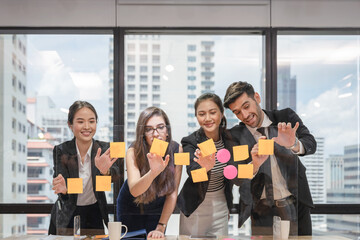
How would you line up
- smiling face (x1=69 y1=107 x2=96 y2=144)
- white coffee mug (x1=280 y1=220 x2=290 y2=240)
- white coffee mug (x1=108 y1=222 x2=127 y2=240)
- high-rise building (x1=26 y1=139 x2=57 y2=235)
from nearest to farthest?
white coffee mug (x1=108 y1=222 x2=127 y2=240), white coffee mug (x1=280 y1=220 x2=290 y2=240), smiling face (x1=69 y1=107 x2=96 y2=144), high-rise building (x1=26 y1=139 x2=57 y2=235)

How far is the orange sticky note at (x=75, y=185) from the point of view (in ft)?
7.30

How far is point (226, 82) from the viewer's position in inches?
128

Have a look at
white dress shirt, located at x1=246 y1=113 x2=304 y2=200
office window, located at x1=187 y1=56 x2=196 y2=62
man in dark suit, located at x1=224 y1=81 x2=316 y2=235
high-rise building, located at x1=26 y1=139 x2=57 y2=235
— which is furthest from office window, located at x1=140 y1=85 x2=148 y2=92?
white dress shirt, located at x1=246 y1=113 x2=304 y2=200

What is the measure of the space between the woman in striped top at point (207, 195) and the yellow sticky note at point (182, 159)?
2cm

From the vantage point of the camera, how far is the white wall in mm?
3232

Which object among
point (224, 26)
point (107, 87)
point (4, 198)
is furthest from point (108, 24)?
point (4, 198)

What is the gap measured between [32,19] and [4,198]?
1605 mm

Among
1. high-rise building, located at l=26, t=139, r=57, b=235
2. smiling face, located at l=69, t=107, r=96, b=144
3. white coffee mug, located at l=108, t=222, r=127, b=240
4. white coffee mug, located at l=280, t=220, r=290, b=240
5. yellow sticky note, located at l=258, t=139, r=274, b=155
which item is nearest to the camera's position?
white coffee mug, located at l=108, t=222, r=127, b=240

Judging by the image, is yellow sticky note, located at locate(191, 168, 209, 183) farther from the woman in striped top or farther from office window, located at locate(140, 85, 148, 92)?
office window, located at locate(140, 85, 148, 92)

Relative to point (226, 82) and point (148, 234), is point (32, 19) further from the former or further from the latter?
point (148, 234)

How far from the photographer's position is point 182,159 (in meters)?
2.20

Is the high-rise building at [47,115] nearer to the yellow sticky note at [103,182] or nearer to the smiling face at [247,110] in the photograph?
the yellow sticky note at [103,182]

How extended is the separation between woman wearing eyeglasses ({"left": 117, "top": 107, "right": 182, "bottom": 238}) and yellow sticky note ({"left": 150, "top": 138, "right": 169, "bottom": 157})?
2 cm

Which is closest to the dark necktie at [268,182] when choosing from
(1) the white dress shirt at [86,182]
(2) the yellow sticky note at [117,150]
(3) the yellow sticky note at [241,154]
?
(3) the yellow sticky note at [241,154]
